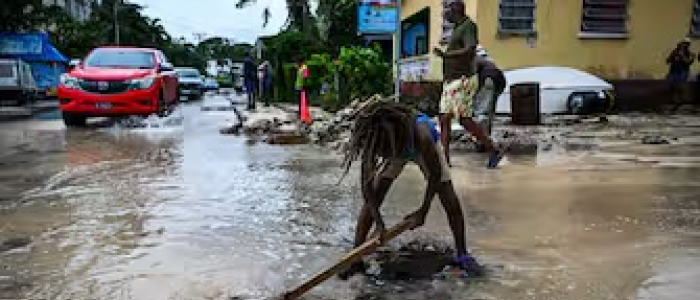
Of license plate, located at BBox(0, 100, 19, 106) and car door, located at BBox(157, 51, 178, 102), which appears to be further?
license plate, located at BBox(0, 100, 19, 106)

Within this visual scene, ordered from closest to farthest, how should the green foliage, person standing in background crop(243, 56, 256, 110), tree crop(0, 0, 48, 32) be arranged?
the green foliage → person standing in background crop(243, 56, 256, 110) → tree crop(0, 0, 48, 32)

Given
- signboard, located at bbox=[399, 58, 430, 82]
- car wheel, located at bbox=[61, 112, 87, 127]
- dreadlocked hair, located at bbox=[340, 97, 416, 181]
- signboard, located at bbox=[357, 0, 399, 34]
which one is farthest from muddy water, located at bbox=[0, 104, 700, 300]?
signboard, located at bbox=[399, 58, 430, 82]

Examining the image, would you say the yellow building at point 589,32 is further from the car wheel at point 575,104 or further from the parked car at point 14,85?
the parked car at point 14,85

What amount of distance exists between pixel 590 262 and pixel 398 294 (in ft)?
3.75

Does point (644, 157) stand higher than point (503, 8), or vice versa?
point (503, 8)

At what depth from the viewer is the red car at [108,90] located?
11695 mm

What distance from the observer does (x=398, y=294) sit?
10.6 feet

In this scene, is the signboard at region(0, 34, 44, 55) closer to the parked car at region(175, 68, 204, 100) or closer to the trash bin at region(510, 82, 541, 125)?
the parked car at region(175, 68, 204, 100)

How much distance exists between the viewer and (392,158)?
3.31 m

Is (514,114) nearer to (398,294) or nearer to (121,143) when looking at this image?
(121,143)

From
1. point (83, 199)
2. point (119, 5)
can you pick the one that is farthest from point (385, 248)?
point (119, 5)

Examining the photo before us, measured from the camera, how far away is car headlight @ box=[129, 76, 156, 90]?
11.8m

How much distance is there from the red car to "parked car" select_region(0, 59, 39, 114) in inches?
385

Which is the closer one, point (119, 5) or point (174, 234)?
point (174, 234)
